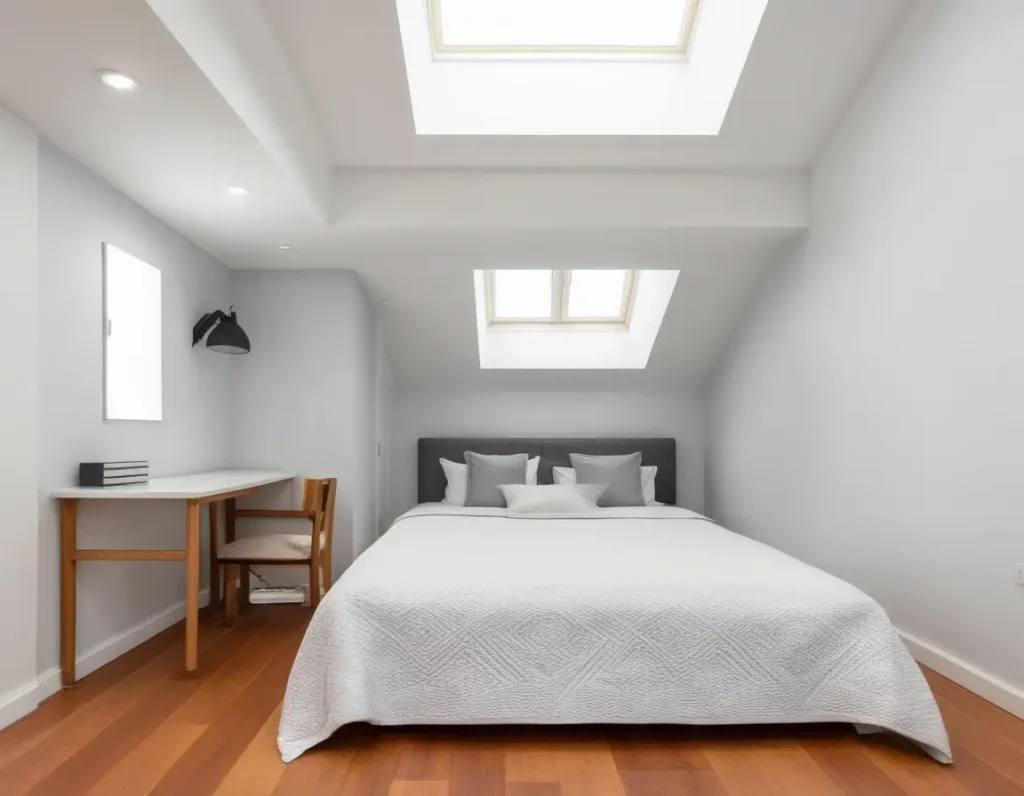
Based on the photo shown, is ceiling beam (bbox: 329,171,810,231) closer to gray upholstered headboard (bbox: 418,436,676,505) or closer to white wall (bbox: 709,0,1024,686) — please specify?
white wall (bbox: 709,0,1024,686)

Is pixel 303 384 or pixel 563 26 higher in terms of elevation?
pixel 563 26

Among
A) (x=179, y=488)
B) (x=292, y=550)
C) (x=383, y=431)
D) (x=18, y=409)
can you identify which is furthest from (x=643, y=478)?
(x=18, y=409)

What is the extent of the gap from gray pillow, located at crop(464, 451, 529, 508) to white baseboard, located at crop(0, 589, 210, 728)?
1.71 metres

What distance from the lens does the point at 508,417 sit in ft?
17.7

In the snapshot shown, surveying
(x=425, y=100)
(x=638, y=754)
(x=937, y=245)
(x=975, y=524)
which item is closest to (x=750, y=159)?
(x=937, y=245)

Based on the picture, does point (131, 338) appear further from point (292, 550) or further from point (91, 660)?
point (91, 660)

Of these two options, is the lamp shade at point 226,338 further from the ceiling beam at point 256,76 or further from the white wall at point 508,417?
the white wall at point 508,417

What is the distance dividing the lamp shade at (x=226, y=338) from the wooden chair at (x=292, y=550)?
804 mm

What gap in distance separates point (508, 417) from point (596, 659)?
3.29 m

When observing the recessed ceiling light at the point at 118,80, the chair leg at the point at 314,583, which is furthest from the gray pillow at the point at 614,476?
the recessed ceiling light at the point at 118,80

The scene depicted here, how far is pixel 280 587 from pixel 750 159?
11.0 ft

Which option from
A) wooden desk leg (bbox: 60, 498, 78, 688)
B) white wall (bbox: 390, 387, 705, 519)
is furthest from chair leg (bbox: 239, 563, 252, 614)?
white wall (bbox: 390, 387, 705, 519)

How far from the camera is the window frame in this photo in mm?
5066

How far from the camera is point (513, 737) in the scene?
2.21m
